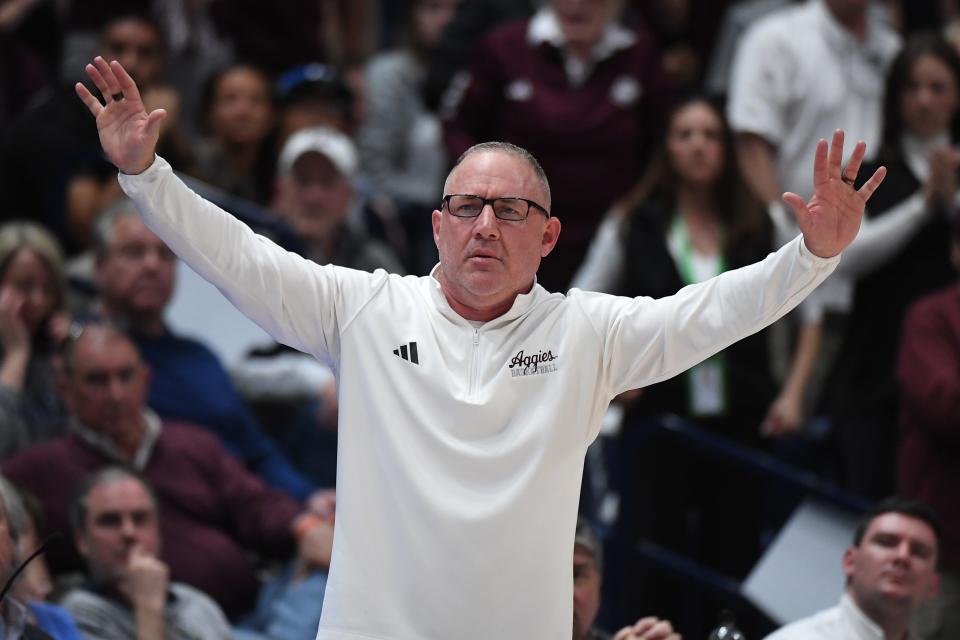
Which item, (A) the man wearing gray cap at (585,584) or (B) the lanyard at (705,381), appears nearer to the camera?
(A) the man wearing gray cap at (585,584)

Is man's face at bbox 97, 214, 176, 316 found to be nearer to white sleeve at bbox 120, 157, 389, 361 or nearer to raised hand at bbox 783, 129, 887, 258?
white sleeve at bbox 120, 157, 389, 361

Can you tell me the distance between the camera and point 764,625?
20.0 ft

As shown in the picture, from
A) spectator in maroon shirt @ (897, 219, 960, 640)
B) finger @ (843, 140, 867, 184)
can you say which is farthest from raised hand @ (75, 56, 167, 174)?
spectator in maroon shirt @ (897, 219, 960, 640)

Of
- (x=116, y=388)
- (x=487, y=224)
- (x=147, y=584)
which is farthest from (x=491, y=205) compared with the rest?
(x=116, y=388)

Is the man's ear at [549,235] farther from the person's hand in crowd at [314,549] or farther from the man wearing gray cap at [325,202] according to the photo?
the man wearing gray cap at [325,202]

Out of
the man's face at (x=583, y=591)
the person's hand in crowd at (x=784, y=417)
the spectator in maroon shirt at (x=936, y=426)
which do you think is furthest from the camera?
the person's hand in crowd at (x=784, y=417)

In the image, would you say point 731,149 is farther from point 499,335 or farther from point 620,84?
point 499,335

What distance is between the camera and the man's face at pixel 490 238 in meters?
3.72

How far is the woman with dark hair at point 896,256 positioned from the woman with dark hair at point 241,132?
286cm

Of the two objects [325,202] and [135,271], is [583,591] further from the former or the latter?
[325,202]

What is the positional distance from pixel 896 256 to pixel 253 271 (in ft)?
13.1

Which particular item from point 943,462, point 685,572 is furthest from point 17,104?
point 943,462

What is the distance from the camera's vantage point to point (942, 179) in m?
6.86

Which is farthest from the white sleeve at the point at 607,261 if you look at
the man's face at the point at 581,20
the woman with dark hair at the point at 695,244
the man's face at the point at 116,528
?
the man's face at the point at 116,528
